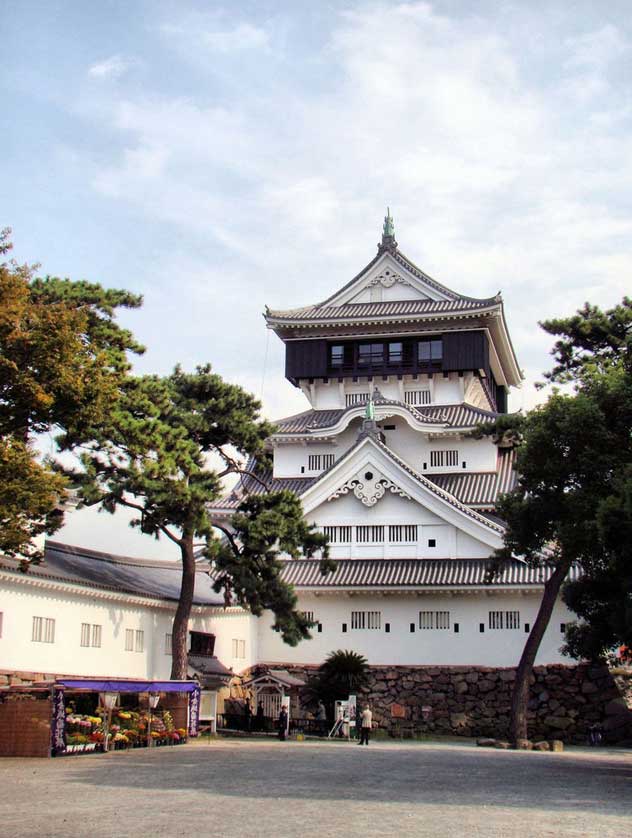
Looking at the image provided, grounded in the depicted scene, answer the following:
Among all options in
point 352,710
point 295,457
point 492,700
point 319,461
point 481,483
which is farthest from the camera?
point 295,457

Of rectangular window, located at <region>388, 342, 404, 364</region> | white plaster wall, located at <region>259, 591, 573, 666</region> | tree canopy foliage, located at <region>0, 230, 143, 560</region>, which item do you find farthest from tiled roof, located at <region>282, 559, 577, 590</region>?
tree canopy foliage, located at <region>0, 230, 143, 560</region>

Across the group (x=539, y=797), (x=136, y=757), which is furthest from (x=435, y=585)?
(x=539, y=797)

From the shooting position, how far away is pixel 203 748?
2828cm

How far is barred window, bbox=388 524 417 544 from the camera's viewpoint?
139 ft

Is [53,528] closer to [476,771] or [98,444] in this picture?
[98,444]

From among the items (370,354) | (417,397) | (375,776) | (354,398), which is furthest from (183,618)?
(370,354)

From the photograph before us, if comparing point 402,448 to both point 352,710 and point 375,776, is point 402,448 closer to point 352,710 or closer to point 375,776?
point 352,710

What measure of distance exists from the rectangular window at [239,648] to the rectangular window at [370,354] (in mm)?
15592

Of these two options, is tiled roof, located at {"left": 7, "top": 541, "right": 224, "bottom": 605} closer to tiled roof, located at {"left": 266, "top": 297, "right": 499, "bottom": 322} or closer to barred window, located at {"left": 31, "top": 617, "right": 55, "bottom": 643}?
barred window, located at {"left": 31, "top": 617, "right": 55, "bottom": 643}

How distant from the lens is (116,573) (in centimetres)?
3731

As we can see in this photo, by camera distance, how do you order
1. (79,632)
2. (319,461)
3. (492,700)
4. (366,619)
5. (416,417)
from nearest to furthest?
1. (79,632)
2. (492,700)
3. (366,619)
4. (416,417)
5. (319,461)

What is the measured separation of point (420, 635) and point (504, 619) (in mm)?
3290

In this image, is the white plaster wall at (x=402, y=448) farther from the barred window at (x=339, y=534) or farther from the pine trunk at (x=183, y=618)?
the pine trunk at (x=183, y=618)

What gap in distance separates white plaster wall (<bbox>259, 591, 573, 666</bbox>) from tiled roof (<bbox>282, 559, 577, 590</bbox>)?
80cm
